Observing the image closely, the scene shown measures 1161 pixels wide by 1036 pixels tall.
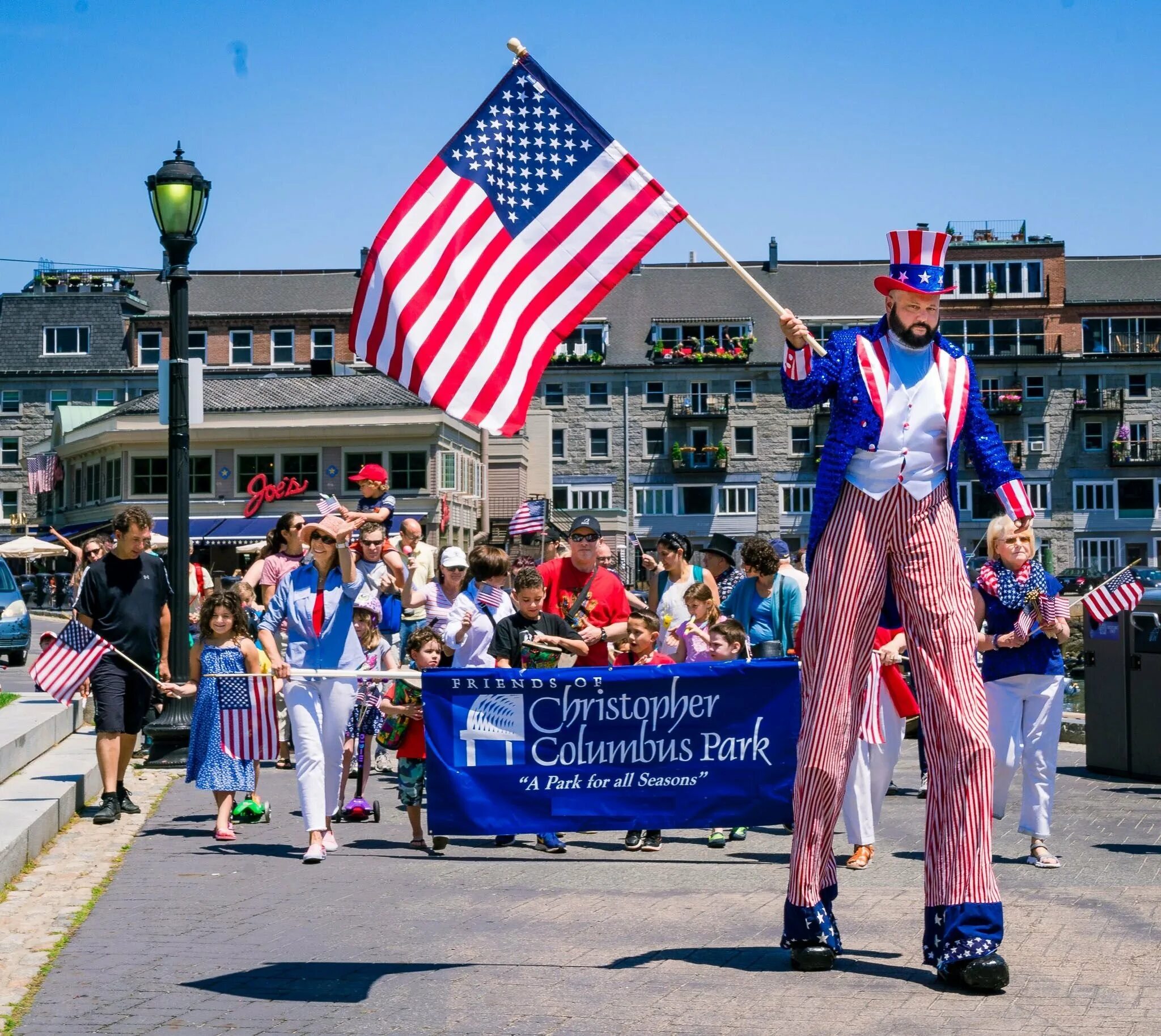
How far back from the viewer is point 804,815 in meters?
5.93

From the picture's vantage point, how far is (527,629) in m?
10.2

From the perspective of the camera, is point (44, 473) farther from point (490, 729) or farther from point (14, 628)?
point (490, 729)

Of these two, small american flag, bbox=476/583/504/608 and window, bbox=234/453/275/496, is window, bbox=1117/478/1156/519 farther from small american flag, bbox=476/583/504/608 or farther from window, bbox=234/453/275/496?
small american flag, bbox=476/583/504/608

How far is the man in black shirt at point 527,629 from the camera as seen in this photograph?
10023mm

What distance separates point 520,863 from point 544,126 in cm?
412

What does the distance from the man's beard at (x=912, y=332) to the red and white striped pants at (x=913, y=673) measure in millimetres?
522

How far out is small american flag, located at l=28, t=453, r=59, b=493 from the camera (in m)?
73.0

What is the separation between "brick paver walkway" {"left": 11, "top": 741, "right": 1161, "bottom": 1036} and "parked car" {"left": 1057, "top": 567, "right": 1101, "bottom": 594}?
1547 inches

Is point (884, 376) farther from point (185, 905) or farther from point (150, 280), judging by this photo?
point (150, 280)

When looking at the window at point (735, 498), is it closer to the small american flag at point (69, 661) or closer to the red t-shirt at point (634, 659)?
the red t-shirt at point (634, 659)

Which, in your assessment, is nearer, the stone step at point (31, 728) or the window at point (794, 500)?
the stone step at point (31, 728)

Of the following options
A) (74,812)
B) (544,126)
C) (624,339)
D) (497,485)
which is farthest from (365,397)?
(544,126)

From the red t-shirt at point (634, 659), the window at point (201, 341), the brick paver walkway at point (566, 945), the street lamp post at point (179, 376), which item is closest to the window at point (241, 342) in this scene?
the window at point (201, 341)

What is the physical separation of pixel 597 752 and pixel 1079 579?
53.3 metres
